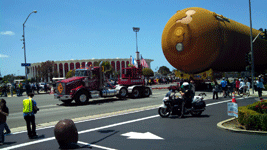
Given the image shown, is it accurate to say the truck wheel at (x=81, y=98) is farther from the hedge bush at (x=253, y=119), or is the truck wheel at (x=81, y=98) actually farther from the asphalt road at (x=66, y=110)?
the hedge bush at (x=253, y=119)

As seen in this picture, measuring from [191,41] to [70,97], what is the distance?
13241 millimetres

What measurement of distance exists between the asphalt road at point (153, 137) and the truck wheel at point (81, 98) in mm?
7608

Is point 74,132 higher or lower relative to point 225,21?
lower

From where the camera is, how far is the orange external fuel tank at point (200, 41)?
910 inches

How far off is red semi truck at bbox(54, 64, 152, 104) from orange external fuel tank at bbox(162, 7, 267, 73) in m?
4.99

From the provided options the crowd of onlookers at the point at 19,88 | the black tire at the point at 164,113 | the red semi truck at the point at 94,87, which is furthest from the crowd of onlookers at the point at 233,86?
the crowd of onlookers at the point at 19,88

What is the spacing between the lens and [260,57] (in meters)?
31.8

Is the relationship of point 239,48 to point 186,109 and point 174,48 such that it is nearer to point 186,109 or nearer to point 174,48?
point 174,48

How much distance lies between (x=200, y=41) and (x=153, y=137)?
683 inches

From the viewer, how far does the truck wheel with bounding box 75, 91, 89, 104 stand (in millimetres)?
17956

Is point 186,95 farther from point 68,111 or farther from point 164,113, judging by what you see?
point 68,111

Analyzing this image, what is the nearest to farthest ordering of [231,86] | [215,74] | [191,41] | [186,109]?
[186,109], [231,86], [191,41], [215,74]

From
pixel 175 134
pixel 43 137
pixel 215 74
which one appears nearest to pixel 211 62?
pixel 215 74

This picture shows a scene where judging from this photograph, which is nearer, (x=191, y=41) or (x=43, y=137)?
(x=43, y=137)
